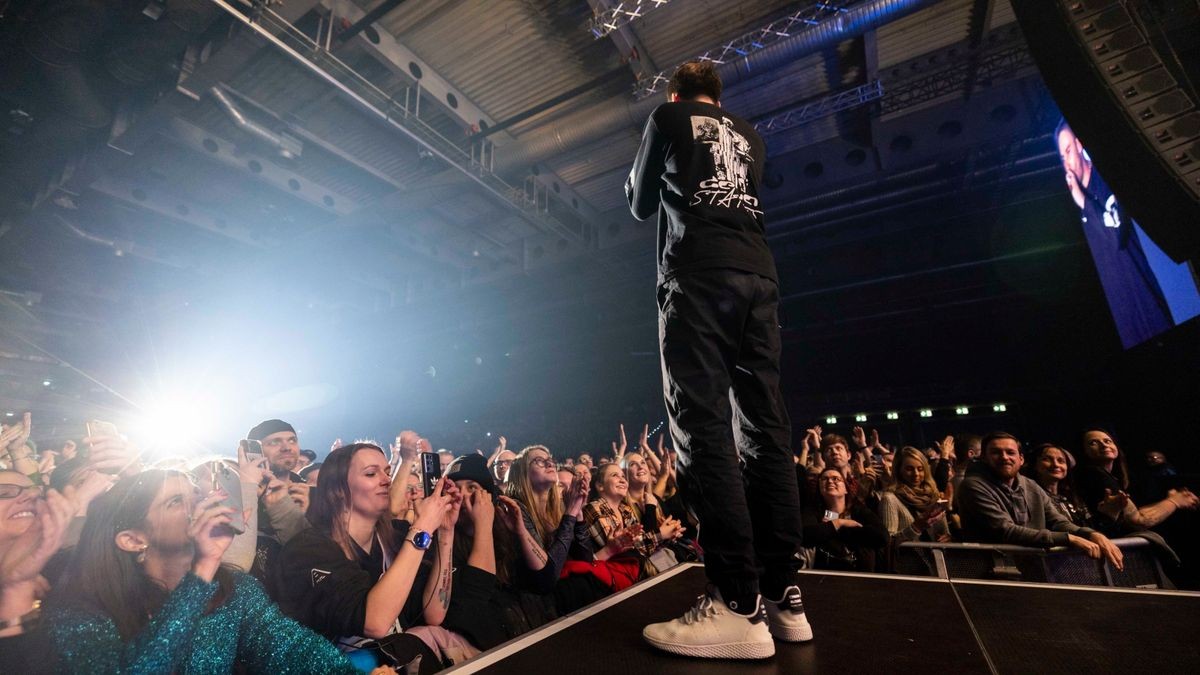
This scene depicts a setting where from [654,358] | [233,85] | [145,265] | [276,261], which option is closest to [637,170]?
[233,85]

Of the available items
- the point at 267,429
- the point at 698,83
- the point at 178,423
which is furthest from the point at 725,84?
the point at 178,423

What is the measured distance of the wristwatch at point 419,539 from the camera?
1.51 m

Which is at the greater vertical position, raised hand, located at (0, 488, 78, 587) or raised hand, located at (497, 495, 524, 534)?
raised hand, located at (0, 488, 78, 587)

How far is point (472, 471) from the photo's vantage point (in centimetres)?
205

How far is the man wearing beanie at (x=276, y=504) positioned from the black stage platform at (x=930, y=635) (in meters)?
1.01

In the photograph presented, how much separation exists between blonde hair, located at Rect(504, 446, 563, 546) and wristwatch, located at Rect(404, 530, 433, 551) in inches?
43.0

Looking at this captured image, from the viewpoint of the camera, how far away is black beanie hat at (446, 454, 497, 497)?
2.03 m

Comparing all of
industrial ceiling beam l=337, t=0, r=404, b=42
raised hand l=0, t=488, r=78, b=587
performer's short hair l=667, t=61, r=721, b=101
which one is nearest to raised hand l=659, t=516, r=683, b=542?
performer's short hair l=667, t=61, r=721, b=101

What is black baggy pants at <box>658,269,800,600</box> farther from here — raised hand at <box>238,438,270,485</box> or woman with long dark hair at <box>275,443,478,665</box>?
raised hand at <box>238,438,270,485</box>

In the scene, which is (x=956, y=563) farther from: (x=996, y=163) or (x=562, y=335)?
(x=562, y=335)

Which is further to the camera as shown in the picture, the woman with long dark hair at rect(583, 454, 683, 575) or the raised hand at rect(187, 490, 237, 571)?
the woman with long dark hair at rect(583, 454, 683, 575)

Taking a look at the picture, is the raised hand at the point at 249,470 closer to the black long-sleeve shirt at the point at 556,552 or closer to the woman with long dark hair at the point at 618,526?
the black long-sleeve shirt at the point at 556,552

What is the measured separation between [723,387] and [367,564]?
4.58 ft

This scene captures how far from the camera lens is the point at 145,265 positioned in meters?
7.30
